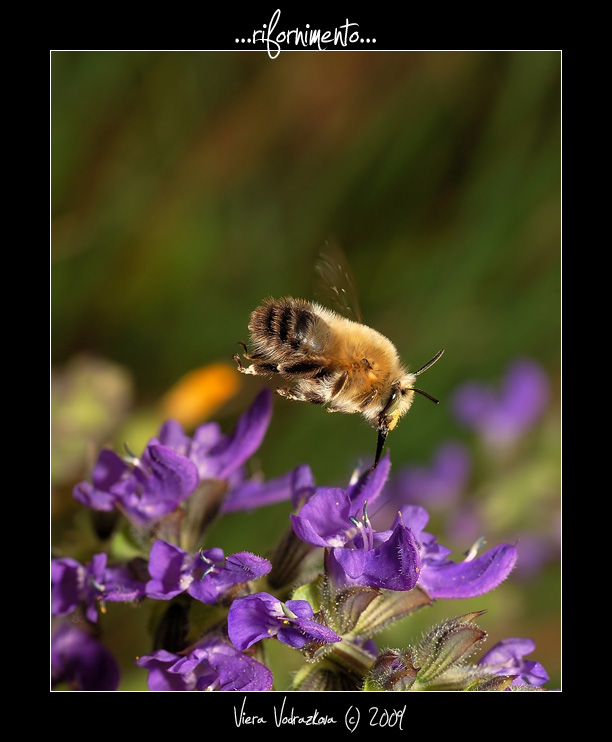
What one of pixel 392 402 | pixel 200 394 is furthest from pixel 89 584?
pixel 200 394

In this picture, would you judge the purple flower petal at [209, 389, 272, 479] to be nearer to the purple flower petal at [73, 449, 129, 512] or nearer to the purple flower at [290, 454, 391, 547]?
the purple flower petal at [73, 449, 129, 512]

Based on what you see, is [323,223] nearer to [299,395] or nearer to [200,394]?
[200,394]

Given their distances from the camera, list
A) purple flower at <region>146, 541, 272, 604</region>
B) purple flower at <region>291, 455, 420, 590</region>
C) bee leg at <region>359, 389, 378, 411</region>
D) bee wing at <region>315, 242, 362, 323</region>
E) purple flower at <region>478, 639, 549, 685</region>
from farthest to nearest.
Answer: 1. bee wing at <region>315, 242, 362, 323</region>
2. bee leg at <region>359, 389, 378, 411</region>
3. purple flower at <region>478, 639, 549, 685</region>
4. purple flower at <region>146, 541, 272, 604</region>
5. purple flower at <region>291, 455, 420, 590</region>

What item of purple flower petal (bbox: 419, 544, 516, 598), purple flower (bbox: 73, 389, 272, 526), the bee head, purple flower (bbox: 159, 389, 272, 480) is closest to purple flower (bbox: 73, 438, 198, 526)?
purple flower (bbox: 73, 389, 272, 526)

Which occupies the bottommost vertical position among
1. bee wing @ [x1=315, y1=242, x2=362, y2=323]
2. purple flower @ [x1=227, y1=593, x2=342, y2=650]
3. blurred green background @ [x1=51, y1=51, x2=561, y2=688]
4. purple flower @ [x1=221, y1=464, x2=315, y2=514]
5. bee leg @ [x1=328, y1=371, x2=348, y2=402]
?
purple flower @ [x1=227, y1=593, x2=342, y2=650]

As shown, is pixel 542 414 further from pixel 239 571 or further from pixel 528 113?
pixel 239 571

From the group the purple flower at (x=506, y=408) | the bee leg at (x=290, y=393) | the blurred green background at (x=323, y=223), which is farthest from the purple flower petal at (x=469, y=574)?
the purple flower at (x=506, y=408)
